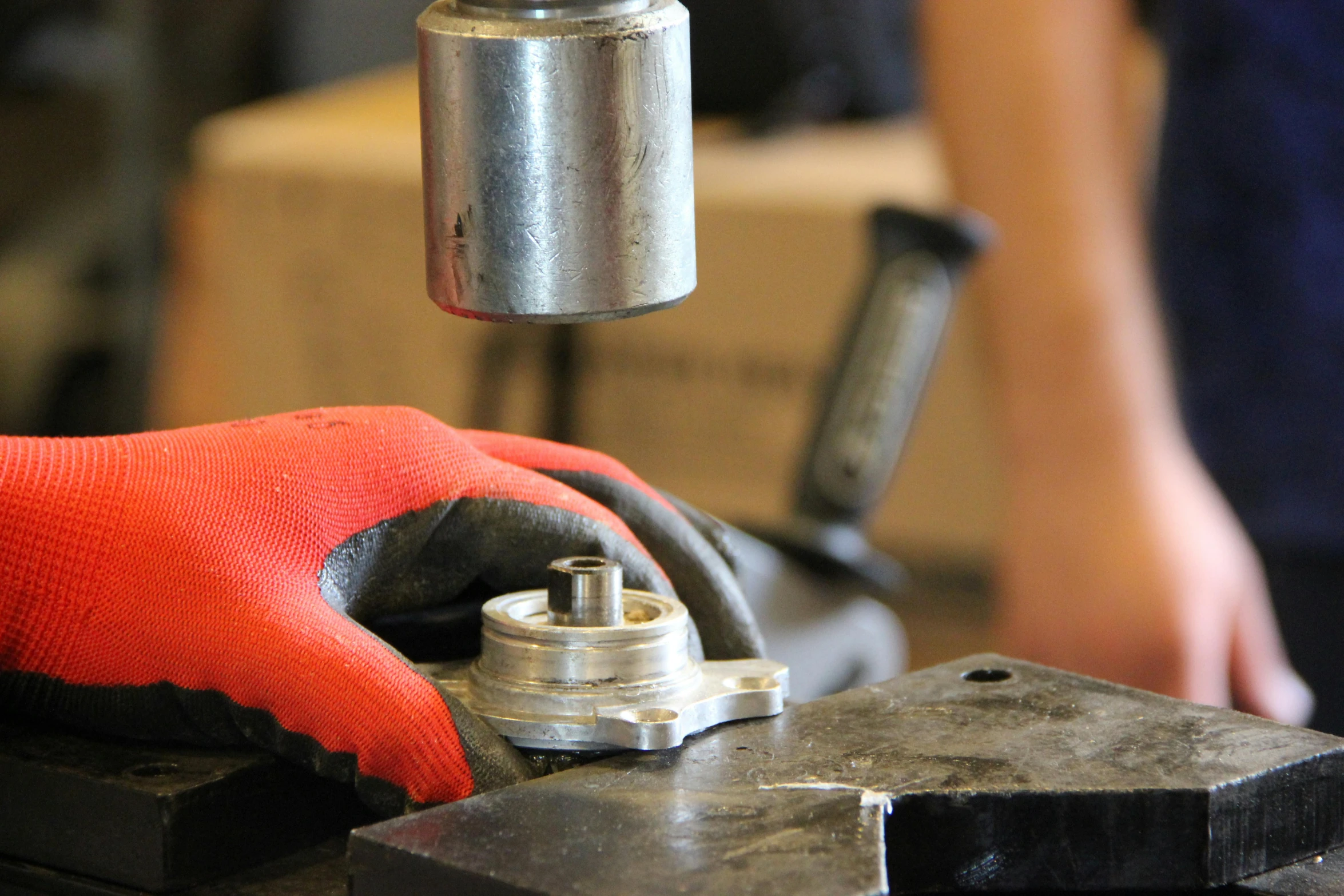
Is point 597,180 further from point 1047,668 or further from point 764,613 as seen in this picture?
point 764,613

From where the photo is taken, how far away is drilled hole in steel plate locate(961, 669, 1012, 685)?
0.63 m

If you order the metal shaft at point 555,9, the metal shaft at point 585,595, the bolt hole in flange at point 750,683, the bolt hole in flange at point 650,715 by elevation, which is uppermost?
the metal shaft at point 555,9

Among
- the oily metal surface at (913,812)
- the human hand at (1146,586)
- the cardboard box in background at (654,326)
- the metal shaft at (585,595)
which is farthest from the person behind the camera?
the cardboard box in background at (654,326)

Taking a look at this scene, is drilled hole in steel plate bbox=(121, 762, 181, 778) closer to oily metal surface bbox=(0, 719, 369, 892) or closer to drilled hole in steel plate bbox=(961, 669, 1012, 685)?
oily metal surface bbox=(0, 719, 369, 892)

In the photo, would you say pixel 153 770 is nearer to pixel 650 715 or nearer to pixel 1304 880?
pixel 650 715

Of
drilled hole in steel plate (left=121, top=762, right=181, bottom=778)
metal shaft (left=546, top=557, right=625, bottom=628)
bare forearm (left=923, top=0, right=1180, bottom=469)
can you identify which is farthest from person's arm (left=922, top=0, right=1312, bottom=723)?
drilled hole in steel plate (left=121, top=762, right=181, bottom=778)

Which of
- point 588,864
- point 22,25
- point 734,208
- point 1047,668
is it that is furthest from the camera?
point 22,25

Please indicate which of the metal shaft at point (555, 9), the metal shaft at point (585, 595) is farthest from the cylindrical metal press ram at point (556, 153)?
the metal shaft at point (585, 595)

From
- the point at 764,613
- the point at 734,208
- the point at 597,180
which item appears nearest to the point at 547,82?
the point at 597,180

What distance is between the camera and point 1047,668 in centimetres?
63

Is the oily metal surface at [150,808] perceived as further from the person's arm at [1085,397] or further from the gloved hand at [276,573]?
the person's arm at [1085,397]

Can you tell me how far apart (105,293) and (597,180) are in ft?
8.76

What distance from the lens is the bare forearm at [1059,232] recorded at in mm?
1118

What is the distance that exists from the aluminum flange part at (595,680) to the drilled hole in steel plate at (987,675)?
8 cm
